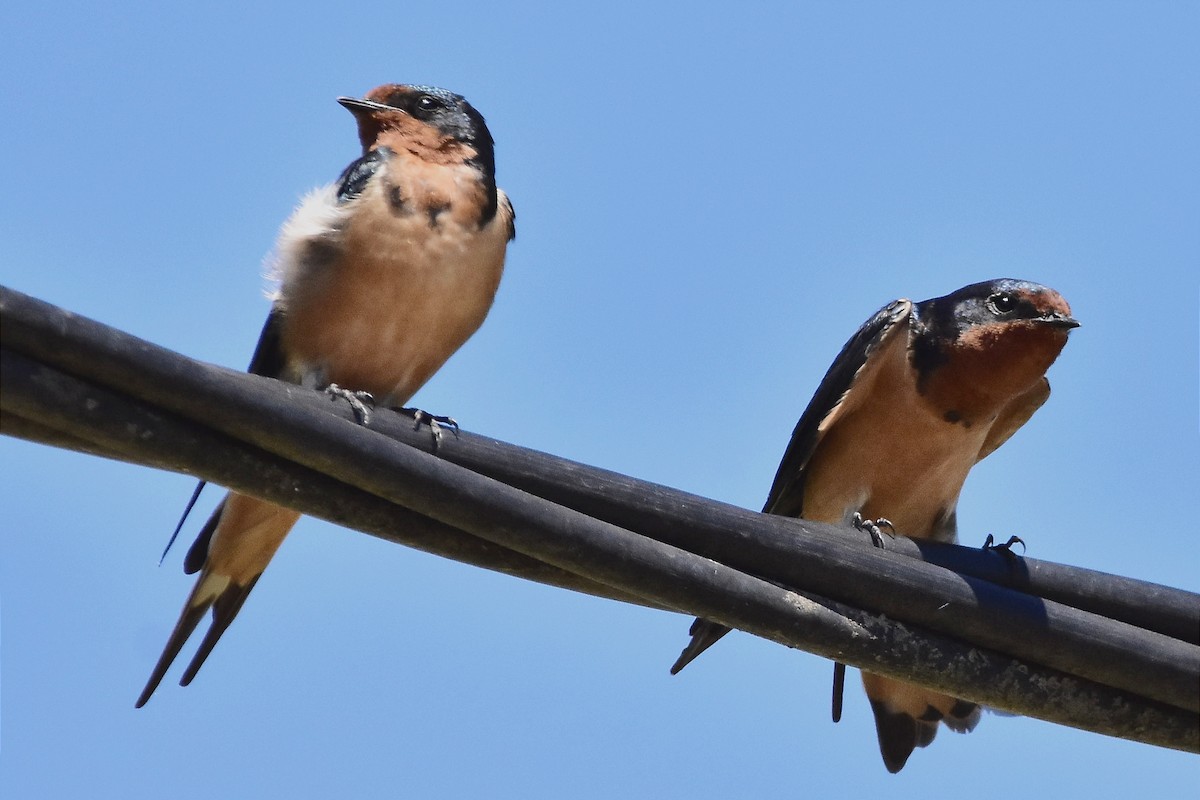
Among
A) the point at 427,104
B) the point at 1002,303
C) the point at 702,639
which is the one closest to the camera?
the point at 702,639

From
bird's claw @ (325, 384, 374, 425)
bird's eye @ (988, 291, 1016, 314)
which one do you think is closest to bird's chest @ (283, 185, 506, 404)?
bird's claw @ (325, 384, 374, 425)

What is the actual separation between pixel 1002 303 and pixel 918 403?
0.41m

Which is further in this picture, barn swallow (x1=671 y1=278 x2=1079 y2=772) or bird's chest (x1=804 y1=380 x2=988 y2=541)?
bird's chest (x1=804 y1=380 x2=988 y2=541)

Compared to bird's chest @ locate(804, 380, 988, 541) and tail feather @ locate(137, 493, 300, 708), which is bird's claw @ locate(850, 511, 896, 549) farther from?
tail feather @ locate(137, 493, 300, 708)

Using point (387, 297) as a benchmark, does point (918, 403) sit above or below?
above

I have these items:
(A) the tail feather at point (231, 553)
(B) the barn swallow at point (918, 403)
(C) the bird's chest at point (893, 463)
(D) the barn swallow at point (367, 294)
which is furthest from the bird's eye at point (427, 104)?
(C) the bird's chest at point (893, 463)

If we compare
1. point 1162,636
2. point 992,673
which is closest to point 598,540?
point 992,673

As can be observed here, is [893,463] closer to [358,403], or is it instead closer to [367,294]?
[367,294]

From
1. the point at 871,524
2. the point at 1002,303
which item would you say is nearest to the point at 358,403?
the point at 871,524

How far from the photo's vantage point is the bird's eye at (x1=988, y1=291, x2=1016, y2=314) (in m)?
4.86

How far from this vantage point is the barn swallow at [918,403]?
4777 mm

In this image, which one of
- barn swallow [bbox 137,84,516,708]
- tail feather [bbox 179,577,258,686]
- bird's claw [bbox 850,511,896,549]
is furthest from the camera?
bird's claw [bbox 850,511,896,549]

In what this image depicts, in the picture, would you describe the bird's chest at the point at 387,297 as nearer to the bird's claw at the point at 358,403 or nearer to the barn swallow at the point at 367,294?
the barn swallow at the point at 367,294

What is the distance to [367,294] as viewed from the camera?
443cm
